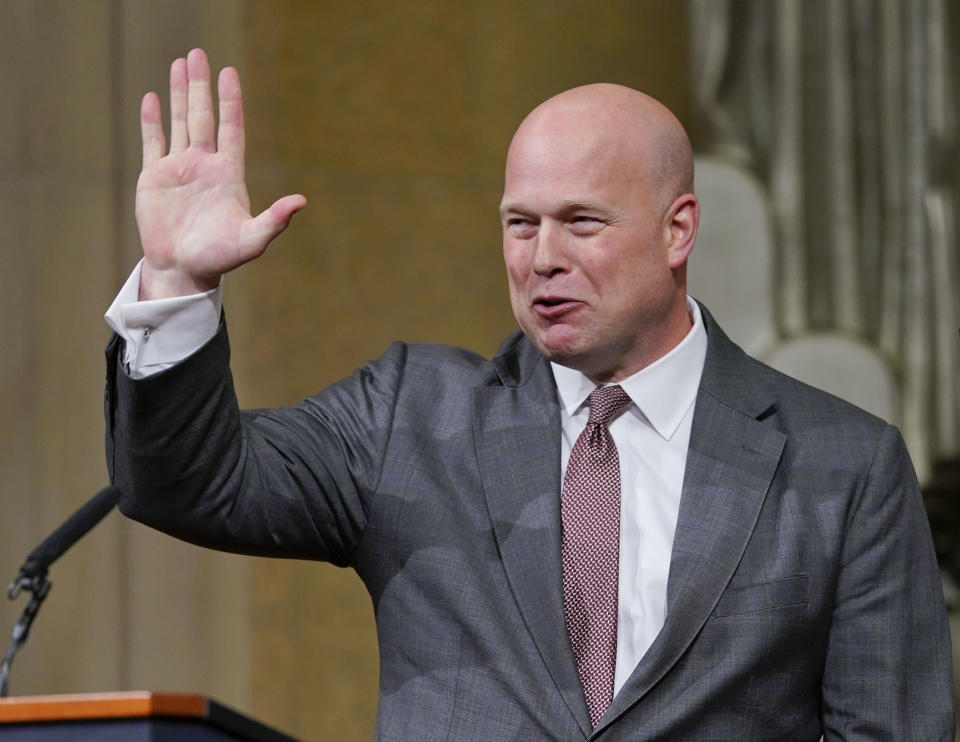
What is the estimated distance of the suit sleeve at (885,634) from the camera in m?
2.03

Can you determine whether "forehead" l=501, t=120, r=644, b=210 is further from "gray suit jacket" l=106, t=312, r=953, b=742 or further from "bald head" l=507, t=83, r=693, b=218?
"gray suit jacket" l=106, t=312, r=953, b=742

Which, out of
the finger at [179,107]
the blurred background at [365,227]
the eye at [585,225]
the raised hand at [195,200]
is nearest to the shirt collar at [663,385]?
the eye at [585,225]

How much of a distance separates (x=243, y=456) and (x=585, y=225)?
1.79 ft

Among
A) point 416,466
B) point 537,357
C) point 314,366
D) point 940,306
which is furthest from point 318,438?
point 940,306

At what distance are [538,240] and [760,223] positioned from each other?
2.24 m

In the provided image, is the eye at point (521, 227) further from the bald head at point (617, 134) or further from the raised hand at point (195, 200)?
the raised hand at point (195, 200)

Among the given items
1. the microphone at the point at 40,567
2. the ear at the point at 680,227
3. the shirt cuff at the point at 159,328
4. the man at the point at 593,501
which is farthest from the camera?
the microphone at the point at 40,567

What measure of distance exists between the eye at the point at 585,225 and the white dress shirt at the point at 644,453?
8.7 inches

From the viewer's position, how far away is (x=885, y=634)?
2031mm

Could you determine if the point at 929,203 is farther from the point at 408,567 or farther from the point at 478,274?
the point at 408,567

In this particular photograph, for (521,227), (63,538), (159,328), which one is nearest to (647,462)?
(521,227)

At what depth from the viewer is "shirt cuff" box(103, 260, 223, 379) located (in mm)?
1766

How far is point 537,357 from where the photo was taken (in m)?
2.24

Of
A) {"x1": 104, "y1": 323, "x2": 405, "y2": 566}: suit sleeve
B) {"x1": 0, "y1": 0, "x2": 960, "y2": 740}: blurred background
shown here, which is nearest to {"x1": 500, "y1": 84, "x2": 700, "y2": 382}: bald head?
{"x1": 104, "y1": 323, "x2": 405, "y2": 566}: suit sleeve
